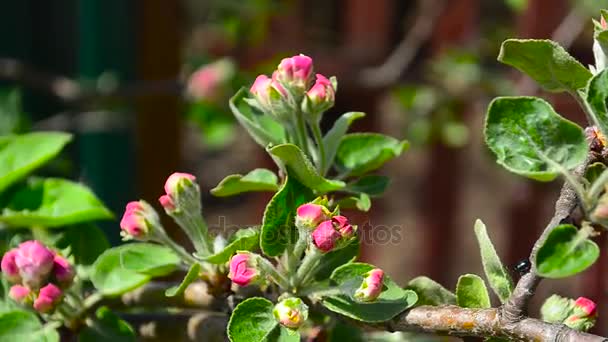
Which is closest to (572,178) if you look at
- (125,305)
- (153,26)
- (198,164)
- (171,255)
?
(171,255)

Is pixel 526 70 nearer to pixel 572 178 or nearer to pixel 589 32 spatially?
pixel 572 178

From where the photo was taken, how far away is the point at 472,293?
1.82ft

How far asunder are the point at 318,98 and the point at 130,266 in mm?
187

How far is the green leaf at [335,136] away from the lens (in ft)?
2.02

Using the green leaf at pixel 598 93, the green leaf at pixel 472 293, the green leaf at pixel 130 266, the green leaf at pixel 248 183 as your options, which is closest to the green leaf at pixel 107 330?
the green leaf at pixel 130 266

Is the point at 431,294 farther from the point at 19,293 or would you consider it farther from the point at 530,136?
the point at 19,293

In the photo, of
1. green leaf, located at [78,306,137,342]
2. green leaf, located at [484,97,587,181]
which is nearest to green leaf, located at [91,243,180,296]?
green leaf, located at [78,306,137,342]

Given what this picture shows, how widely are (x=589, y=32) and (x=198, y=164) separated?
6.42 ft

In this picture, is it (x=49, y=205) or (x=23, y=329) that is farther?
(x=49, y=205)

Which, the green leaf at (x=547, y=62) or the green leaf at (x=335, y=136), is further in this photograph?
the green leaf at (x=335, y=136)

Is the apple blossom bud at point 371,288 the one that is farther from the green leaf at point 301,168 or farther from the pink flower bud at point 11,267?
the pink flower bud at point 11,267

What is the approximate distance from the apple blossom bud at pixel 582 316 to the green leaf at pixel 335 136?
20 cm

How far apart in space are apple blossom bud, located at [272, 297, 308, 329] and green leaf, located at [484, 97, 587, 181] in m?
0.15

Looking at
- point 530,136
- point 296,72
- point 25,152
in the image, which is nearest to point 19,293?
point 25,152
